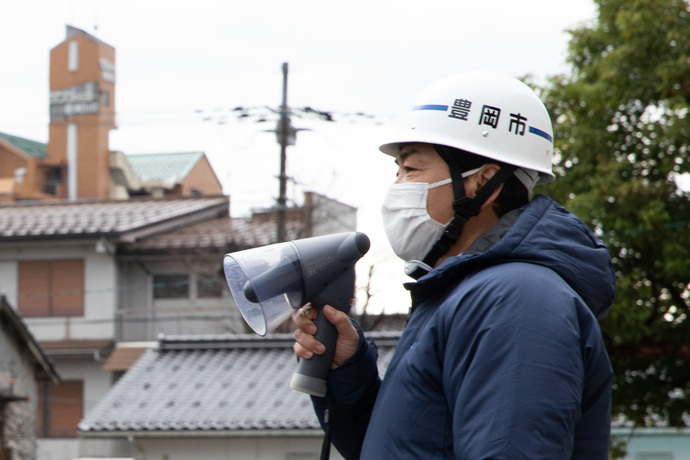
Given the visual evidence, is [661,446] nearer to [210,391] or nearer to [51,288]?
[210,391]

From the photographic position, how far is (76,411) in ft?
84.0

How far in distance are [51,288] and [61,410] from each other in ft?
10.9

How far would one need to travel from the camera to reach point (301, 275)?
2.36m

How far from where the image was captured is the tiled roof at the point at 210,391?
12.4 metres

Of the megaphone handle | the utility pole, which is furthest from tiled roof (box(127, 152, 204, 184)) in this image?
the megaphone handle

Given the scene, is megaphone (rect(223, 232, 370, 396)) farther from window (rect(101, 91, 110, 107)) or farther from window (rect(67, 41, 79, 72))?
window (rect(67, 41, 79, 72))

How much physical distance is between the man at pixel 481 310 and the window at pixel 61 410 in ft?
79.8

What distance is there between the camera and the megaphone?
234cm

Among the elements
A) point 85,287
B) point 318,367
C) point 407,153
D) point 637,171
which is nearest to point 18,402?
point 85,287

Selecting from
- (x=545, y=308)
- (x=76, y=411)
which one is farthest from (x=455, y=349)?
(x=76, y=411)

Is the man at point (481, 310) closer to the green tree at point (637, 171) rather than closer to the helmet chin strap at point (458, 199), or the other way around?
the helmet chin strap at point (458, 199)

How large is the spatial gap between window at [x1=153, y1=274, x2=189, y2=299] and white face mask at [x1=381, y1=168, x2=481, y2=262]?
24568mm

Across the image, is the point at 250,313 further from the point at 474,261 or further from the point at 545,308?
the point at 545,308

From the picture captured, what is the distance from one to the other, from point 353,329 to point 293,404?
33.8 feet
